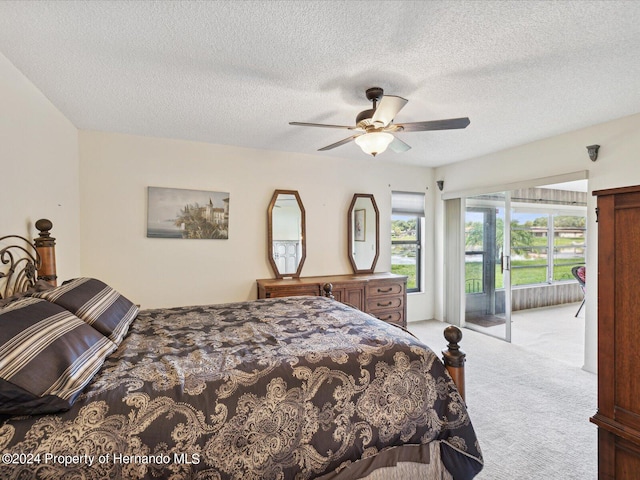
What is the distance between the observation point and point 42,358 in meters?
1.14

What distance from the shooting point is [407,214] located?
5031 millimetres

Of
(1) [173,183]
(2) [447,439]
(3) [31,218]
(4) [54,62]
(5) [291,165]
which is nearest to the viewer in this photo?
(2) [447,439]

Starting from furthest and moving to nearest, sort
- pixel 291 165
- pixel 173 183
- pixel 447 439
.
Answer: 1. pixel 291 165
2. pixel 173 183
3. pixel 447 439

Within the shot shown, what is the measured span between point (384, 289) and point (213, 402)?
329 centimetres

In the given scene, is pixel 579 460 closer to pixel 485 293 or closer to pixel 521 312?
pixel 485 293

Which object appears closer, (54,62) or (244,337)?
(244,337)

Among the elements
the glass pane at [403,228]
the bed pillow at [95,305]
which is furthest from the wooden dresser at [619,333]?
the glass pane at [403,228]

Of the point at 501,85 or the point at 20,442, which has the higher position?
the point at 501,85

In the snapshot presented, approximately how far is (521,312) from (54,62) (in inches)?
279

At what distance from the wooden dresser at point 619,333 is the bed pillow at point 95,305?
2296 mm

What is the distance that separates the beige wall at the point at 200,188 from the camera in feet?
11.2

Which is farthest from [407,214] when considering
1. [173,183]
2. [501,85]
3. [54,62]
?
[54,62]

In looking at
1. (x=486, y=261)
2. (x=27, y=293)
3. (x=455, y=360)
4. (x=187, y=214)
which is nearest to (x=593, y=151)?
(x=486, y=261)

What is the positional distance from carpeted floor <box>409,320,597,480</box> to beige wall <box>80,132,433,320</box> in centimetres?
227
